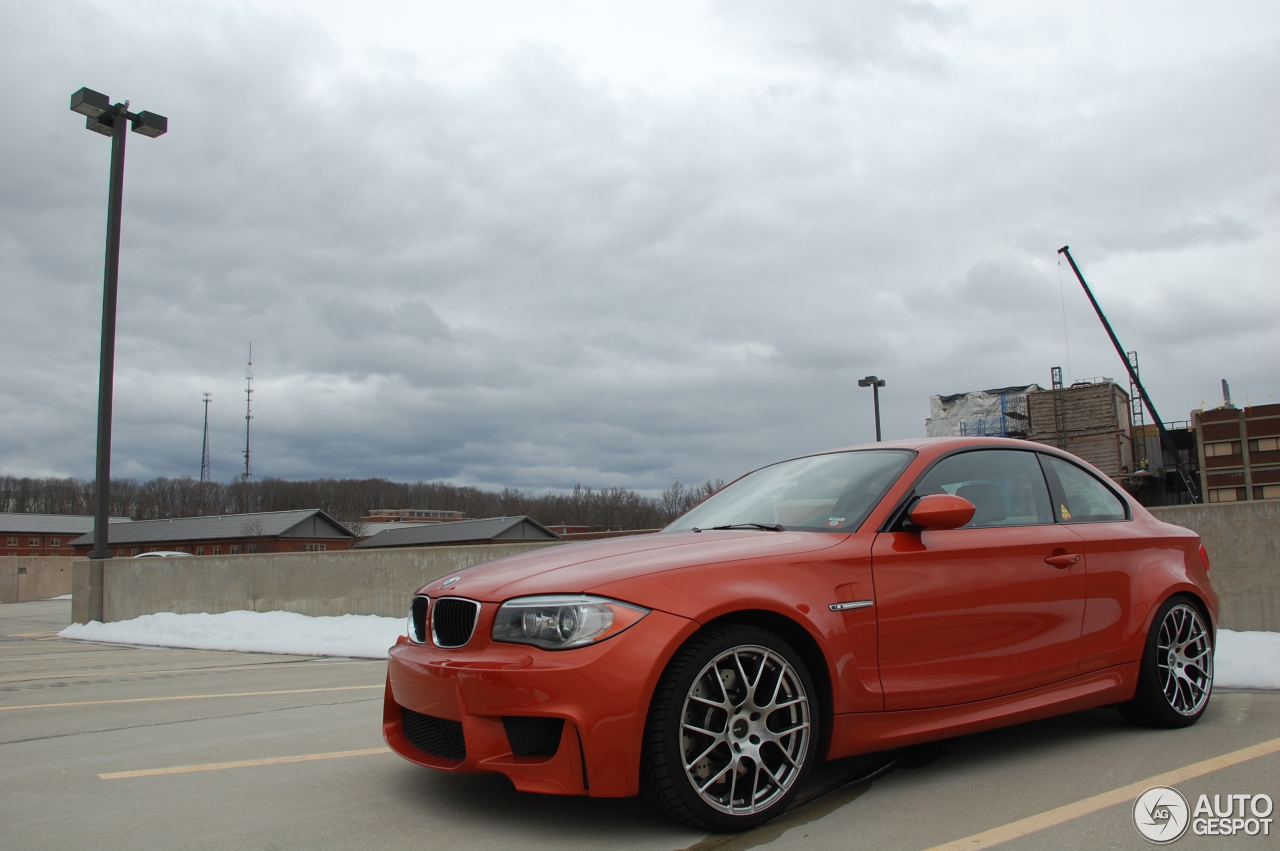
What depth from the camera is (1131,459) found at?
2493 inches

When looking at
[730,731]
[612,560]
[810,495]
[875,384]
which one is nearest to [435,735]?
[612,560]

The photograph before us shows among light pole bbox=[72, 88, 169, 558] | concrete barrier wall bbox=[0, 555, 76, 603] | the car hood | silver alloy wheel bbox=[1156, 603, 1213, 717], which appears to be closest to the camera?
the car hood

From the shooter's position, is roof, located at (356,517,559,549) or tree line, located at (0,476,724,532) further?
tree line, located at (0,476,724,532)

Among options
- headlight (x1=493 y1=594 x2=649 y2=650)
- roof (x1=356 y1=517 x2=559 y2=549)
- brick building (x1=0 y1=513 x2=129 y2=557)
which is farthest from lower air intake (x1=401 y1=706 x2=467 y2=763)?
brick building (x1=0 y1=513 x2=129 y2=557)

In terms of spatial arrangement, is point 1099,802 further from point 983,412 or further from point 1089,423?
point 983,412

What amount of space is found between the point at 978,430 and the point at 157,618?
63.3 metres

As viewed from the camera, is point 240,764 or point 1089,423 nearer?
point 240,764

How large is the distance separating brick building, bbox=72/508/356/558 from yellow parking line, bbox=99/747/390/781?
66.7m

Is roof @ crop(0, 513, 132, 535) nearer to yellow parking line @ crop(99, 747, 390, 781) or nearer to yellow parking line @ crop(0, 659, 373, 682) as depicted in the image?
yellow parking line @ crop(0, 659, 373, 682)

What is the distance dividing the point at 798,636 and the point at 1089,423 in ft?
215

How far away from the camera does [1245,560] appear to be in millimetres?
7957

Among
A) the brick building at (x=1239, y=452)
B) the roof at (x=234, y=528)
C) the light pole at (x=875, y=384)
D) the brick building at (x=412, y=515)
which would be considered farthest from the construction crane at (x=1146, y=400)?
the brick building at (x=412, y=515)

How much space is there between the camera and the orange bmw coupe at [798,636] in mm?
3076

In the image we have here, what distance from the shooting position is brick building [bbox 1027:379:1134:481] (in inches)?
2416
